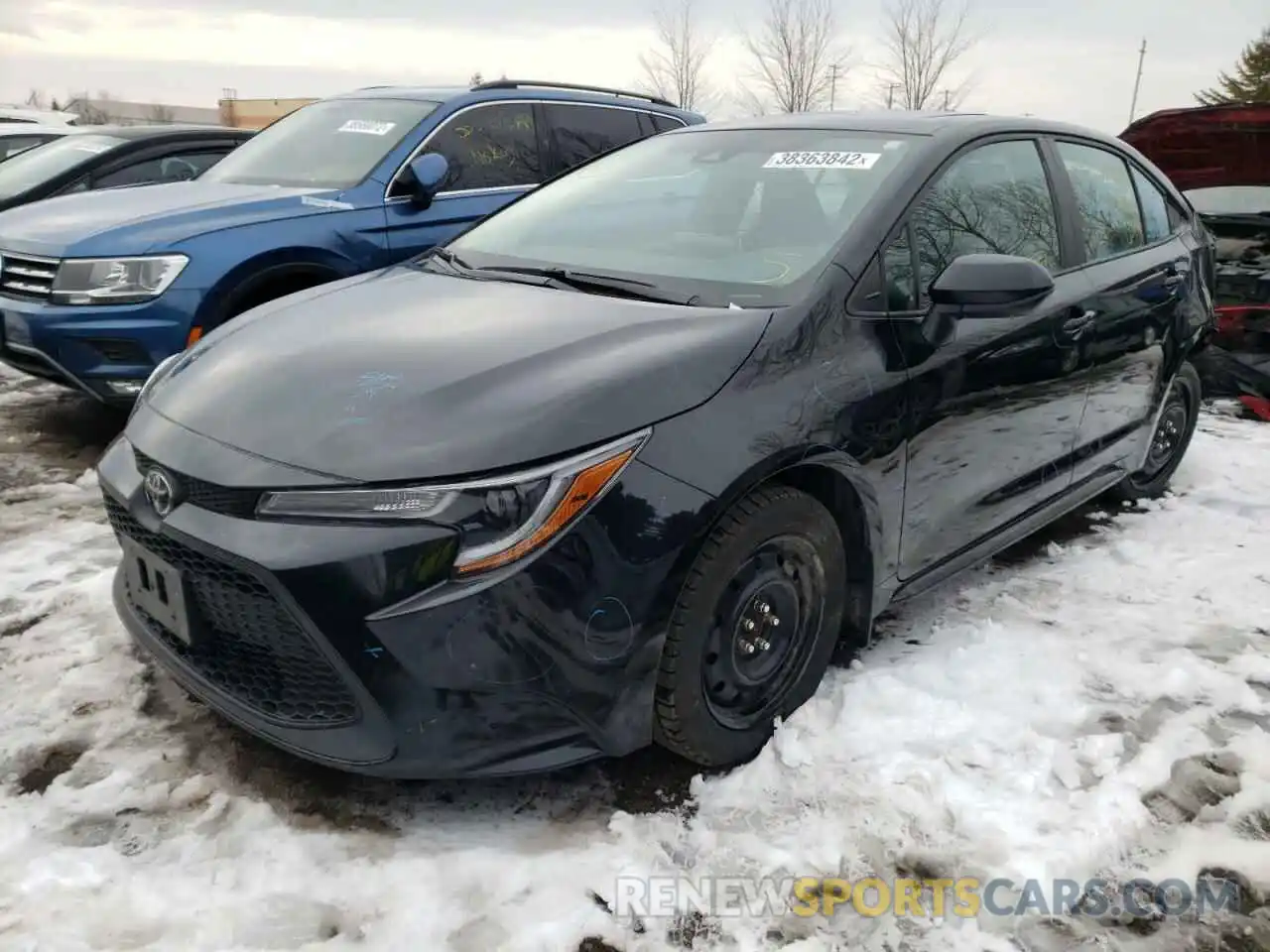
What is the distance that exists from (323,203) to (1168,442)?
13.7 ft

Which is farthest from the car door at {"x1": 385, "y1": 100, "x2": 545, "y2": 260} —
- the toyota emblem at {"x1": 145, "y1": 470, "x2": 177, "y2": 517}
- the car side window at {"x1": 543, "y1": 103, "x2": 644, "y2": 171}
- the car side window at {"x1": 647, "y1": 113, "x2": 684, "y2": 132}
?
the toyota emblem at {"x1": 145, "y1": 470, "x2": 177, "y2": 517}

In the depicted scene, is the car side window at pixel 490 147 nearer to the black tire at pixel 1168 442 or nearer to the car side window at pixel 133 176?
the car side window at pixel 133 176

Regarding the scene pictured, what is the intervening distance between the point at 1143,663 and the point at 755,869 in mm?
1637

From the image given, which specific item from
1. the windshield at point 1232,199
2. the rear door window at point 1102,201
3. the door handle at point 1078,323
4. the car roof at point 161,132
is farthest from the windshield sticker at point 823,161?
the car roof at point 161,132

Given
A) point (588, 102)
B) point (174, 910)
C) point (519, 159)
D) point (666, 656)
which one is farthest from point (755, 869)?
point (588, 102)

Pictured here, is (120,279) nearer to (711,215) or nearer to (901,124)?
(711,215)

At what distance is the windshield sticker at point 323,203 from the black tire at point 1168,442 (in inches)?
152

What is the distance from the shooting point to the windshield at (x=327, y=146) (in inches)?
201

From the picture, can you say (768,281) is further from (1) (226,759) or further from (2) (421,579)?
(1) (226,759)

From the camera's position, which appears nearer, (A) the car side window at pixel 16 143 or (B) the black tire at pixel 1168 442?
(B) the black tire at pixel 1168 442

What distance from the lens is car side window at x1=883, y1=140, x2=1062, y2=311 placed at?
2.74m

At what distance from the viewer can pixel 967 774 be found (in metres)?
2.45

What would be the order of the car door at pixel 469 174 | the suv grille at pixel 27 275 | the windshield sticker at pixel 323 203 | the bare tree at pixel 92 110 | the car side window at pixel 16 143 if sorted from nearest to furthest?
the suv grille at pixel 27 275 → the windshield sticker at pixel 323 203 → the car door at pixel 469 174 → the car side window at pixel 16 143 → the bare tree at pixel 92 110

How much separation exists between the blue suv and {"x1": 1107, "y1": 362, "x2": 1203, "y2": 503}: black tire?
3305 mm
